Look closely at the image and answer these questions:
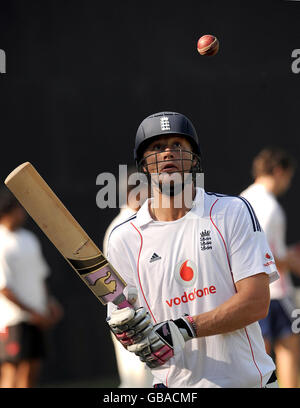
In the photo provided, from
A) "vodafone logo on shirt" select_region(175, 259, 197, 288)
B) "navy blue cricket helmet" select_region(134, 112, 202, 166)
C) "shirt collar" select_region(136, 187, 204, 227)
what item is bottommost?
"vodafone logo on shirt" select_region(175, 259, 197, 288)

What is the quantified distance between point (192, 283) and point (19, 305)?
9.02 feet

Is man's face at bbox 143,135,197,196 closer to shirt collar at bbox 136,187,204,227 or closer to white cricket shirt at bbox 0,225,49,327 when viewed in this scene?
shirt collar at bbox 136,187,204,227

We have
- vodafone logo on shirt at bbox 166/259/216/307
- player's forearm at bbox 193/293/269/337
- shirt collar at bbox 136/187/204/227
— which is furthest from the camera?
shirt collar at bbox 136/187/204/227

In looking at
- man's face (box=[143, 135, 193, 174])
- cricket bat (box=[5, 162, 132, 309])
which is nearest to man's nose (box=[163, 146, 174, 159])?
man's face (box=[143, 135, 193, 174])

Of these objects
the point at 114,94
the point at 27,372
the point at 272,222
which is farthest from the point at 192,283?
the point at 114,94

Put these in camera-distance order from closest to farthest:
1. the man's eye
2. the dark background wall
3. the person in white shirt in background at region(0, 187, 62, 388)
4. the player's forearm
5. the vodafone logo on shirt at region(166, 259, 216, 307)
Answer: the player's forearm, the vodafone logo on shirt at region(166, 259, 216, 307), the man's eye, the person in white shirt in background at region(0, 187, 62, 388), the dark background wall

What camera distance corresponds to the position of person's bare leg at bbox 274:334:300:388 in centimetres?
538

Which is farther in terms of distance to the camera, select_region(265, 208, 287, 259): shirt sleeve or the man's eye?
select_region(265, 208, 287, 259): shirt sleeve

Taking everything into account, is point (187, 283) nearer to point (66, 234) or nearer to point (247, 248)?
point (247, 248)

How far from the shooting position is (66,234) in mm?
2955

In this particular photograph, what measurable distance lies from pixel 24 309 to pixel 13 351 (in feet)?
0.96

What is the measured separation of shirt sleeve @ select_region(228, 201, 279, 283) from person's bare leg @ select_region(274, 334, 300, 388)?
257cm
